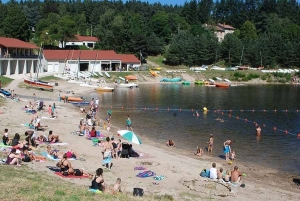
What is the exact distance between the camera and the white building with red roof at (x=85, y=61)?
3278 inches

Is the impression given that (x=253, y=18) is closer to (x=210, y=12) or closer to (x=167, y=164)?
(x=210, y=12)

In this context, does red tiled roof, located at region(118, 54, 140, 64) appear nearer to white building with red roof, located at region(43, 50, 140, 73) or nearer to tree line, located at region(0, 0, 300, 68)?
white building with red roof, located at region(43, 50, 140, 73)

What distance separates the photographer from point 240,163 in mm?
25234

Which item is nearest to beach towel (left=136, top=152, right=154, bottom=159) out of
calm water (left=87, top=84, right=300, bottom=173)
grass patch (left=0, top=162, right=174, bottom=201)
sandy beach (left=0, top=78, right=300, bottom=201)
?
sandy beach (left=0, top=78, right=300, bottom=201)

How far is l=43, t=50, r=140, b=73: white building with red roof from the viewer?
83.2 metres

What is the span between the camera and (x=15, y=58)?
67438 millimetres

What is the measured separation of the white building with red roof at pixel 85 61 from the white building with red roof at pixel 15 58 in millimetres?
6774

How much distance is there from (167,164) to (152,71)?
68798 mm

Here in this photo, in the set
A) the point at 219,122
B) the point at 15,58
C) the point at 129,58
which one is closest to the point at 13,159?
the point at 219,122

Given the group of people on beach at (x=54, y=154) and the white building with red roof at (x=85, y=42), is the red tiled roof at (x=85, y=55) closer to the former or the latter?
the white building with red roof at (x=85, y=42)

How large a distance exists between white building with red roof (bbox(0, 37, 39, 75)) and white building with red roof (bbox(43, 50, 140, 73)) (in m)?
6.77

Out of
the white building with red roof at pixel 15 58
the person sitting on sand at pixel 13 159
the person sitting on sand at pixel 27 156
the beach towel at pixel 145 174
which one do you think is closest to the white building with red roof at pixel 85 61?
the white building with red roof at pixel 15 58

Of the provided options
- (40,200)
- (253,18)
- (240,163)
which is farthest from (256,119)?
(253,18)

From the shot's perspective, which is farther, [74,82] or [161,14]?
[161,14]
